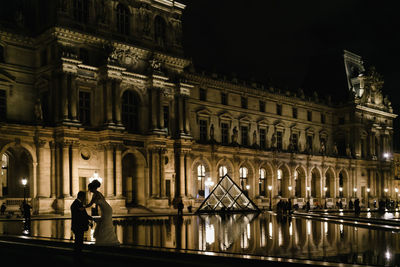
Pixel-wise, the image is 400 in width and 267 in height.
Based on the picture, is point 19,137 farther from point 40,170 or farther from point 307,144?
point 307,144

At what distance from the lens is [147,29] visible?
48.1 m

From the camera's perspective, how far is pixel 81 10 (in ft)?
143

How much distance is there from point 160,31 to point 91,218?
38390mm

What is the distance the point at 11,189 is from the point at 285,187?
123 feet

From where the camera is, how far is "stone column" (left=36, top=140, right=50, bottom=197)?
130 feet

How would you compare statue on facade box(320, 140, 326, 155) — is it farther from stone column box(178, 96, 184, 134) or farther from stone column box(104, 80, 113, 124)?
stone column box(104, 80, 113, 124)

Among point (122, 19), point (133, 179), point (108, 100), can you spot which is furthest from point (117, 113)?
point (122, 19)

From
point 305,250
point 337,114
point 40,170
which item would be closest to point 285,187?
point 337,114

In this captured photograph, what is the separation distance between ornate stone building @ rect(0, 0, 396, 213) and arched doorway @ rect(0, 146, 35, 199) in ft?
0.28

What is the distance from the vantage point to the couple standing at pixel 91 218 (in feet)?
45.1

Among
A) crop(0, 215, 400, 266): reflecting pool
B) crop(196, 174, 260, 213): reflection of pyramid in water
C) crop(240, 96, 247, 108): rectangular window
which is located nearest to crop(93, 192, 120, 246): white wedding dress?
crop(0, 215, 400, 266): reflecting pool

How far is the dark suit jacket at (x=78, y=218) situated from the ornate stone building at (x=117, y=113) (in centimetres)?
2581

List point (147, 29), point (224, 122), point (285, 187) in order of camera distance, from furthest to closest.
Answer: point (285, 187) → point (224, 122) → point (147, 29)

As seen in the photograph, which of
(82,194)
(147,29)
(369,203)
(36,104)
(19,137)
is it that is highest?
(147,29)
